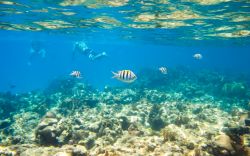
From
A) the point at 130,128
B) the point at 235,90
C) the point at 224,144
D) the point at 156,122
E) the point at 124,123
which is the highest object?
the point at 224,144

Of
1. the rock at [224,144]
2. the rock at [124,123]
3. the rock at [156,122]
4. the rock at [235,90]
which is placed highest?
the rock at [224,144]

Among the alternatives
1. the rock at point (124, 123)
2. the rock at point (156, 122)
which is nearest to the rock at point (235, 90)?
the rock at point (156, 122)

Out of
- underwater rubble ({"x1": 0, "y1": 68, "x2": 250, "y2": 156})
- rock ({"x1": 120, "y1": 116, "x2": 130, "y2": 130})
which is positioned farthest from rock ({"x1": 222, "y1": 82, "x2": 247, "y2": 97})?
rock ({"x1": 120, "y1": 116, "x2": 130, "y2": 130})

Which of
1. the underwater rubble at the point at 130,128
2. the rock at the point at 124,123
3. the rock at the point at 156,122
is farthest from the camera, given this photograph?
the rock at the point at 156,122

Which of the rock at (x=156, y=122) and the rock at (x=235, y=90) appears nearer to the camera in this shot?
the rock at (x=156, y=122)

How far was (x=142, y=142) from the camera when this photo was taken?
7555mm

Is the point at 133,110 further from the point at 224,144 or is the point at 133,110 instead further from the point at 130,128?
the point at 224,144

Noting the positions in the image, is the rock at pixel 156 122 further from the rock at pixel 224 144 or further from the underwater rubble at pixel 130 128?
the rock at pixel 224 144

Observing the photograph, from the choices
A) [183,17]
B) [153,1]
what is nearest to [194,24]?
[183,17]

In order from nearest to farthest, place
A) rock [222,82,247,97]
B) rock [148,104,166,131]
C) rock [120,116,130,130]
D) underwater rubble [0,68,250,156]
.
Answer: underwater rubble [0,68,250,156]
rock [120,116,130,130]
rock [148,104,166,131]
rock [222,82,247,97]

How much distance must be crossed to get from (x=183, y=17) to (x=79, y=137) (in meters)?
16.9

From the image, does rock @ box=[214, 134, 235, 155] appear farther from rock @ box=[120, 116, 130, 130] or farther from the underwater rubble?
rock @ box=[120, 116, 130, 130]

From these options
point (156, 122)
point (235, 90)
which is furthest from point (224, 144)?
point (235, 90)

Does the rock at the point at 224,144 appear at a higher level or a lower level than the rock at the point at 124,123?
higher
